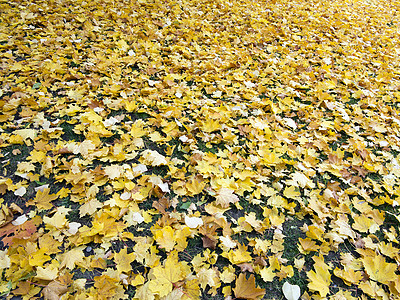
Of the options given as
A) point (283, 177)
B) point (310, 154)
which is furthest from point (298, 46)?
point (283, 177)

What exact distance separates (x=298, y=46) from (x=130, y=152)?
361 cm

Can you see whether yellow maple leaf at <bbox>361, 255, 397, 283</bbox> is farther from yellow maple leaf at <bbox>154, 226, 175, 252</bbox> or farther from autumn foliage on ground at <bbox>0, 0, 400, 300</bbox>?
yellow maple leaf at <bbox>154, 226, 175, 252</bbox>

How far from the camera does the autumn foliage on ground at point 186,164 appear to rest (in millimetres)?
1608

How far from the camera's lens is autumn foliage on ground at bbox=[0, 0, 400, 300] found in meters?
1.61

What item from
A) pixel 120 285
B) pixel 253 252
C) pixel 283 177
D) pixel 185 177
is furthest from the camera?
pixel 283 177

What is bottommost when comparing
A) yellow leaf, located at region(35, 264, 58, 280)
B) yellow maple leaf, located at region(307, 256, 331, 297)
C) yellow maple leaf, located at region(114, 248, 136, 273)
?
yellow leaf, located at region(35, 264, 58, 280)

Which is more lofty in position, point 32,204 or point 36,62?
point 36,62

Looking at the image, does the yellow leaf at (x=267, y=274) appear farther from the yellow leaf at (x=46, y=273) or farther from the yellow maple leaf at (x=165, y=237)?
the yellow leaf at (x=46, y=273)

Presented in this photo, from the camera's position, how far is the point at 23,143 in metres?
2.27

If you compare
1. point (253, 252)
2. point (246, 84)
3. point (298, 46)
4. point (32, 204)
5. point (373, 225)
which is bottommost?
point (32, 204)

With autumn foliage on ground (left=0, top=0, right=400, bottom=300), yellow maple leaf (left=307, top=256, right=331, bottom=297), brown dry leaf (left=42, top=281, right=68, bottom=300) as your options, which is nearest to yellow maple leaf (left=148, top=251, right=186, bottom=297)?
autumn foliage on ground (left=0, top=0, right=400, bottom=300)

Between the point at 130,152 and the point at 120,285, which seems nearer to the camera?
the point at 120,285

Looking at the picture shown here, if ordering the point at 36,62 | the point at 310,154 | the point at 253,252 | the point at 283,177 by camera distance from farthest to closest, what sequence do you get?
the point at 36,62 < the point at 310,154 < the point at 283,177 < the point at 253,252

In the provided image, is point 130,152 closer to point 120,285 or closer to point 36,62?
point 120,285
